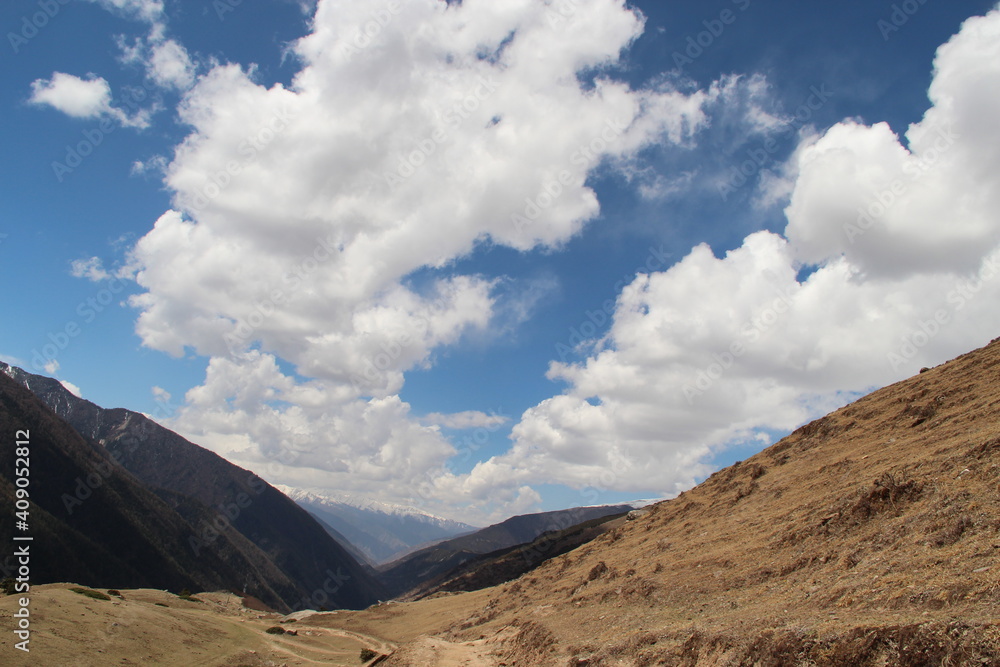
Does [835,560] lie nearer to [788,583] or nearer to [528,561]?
[788,583]

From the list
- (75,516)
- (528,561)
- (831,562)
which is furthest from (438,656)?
(75,516)

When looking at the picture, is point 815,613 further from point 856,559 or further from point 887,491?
point 887,491

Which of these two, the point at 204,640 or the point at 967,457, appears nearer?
the point at 967,457

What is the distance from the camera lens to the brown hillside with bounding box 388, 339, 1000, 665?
1342cm

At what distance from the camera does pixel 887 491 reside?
2488 cm

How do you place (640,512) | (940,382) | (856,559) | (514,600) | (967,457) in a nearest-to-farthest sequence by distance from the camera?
(856,559) < (967,457) < (940,382) < (514,600) < (640,512)

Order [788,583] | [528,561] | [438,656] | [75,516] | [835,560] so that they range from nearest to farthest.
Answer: [835,560] < [788,583] < [438,656] < [528,561] < [75,516]

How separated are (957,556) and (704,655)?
29.2 ft

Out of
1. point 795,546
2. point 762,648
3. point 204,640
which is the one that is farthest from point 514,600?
point 762,648

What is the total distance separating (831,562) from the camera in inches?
882

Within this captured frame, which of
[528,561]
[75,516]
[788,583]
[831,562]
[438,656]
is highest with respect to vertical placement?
[75,516]

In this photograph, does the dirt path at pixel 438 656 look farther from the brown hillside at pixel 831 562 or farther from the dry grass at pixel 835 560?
the dry grass at pixel 835 560

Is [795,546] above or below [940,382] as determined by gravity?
below

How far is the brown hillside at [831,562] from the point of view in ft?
44.0
